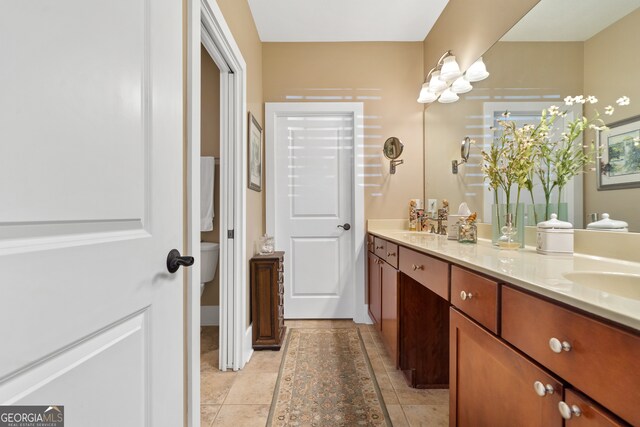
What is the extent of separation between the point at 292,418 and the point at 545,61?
216 cm

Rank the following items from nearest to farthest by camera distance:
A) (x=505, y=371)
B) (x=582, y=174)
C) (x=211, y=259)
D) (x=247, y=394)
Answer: (x=505, y=371)
(x=582, y=174)
(x=247, y=394)
(x=211, y=259)

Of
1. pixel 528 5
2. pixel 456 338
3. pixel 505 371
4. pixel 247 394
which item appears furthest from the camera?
pixel 247 394

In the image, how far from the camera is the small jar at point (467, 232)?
65.2 inches

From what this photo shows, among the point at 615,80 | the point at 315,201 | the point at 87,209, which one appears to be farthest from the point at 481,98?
the point at 87,209

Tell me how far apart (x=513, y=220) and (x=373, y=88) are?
76.6 inches

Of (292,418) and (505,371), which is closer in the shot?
(505,371)

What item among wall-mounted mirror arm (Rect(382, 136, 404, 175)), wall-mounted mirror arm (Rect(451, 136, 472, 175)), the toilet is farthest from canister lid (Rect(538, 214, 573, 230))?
the toilet

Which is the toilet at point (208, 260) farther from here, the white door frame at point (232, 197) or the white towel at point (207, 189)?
the white door frame at point (232, 197)

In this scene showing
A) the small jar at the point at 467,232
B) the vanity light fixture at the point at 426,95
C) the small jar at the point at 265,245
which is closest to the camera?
the small jar at the point at 467,232

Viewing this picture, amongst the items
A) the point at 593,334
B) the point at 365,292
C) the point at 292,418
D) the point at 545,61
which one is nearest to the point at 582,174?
the point at 545,61

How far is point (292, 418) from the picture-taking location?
146cm

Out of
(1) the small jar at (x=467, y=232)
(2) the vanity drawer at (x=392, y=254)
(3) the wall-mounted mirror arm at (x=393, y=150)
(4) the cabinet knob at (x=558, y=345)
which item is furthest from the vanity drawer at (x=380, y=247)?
(4) the cabinet knob at (x=558, y=345)

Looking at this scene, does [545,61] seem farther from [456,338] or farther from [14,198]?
[14,198]

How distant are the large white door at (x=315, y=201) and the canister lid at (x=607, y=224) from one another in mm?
1860
